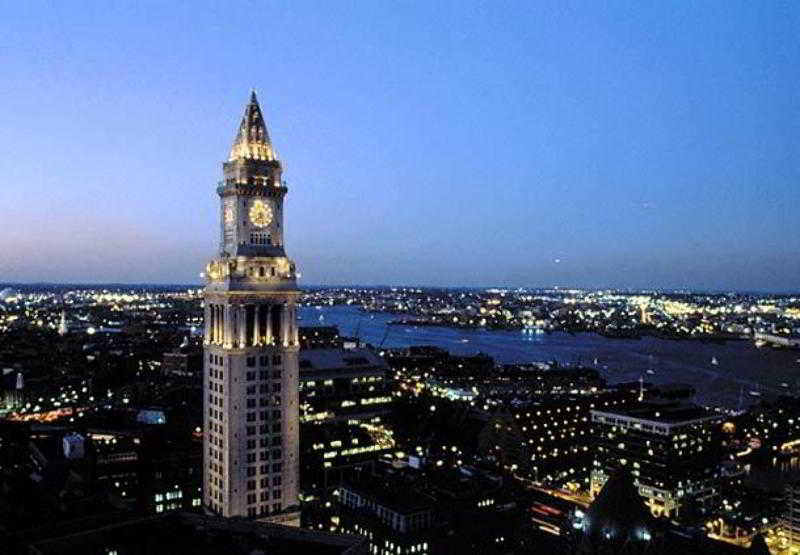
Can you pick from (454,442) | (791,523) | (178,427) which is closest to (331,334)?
(454,442)

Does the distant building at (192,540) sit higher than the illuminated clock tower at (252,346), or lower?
lower

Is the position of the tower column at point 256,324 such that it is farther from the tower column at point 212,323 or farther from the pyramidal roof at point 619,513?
the pyramidal roof at point 619,513

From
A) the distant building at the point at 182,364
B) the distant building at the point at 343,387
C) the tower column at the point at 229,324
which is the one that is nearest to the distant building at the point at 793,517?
the tower column at the point at 229,324

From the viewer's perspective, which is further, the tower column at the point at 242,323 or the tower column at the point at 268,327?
the tower column at the point at 268,327

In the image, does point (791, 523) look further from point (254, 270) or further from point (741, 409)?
point (741, 409)

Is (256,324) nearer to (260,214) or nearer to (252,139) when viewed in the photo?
(260,214)

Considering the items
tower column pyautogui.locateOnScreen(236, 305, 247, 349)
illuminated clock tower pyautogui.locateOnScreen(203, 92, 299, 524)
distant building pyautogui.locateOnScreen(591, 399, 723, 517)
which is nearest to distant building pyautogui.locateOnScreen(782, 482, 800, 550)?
distant building pyautogui.locateOnScreen(591, 399, 723, 517)
